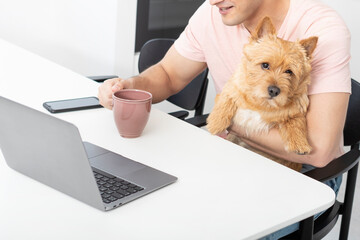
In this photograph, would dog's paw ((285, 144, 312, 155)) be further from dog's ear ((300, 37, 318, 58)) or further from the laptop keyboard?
the laptop keyboard

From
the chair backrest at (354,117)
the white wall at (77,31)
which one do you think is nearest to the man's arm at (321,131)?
the chair backrest at (354,117)

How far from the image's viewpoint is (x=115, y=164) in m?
1.23

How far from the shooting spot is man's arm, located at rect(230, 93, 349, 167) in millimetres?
1484

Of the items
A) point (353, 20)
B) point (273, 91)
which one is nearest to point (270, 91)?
point (273, 91)

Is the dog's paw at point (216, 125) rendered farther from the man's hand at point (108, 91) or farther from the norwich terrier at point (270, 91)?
the man's hand at point (108, 91)

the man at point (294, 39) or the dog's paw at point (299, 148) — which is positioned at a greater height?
the man at point (294, 39)

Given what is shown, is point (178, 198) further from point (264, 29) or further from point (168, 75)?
point (168, 75)

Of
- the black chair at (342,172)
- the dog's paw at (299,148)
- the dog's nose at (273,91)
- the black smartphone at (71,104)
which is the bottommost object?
the black chair at (342,172)

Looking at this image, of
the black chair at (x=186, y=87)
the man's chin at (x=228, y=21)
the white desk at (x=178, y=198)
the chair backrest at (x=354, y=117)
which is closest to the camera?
the white desk at (x=178, y=198)

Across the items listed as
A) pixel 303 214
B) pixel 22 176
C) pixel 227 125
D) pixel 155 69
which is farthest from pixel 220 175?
pixel 155 69

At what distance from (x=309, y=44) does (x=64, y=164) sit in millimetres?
744

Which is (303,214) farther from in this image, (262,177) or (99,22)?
(99,22)

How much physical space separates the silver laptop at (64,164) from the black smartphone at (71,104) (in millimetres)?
365

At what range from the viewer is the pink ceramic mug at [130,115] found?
1.36 meters
